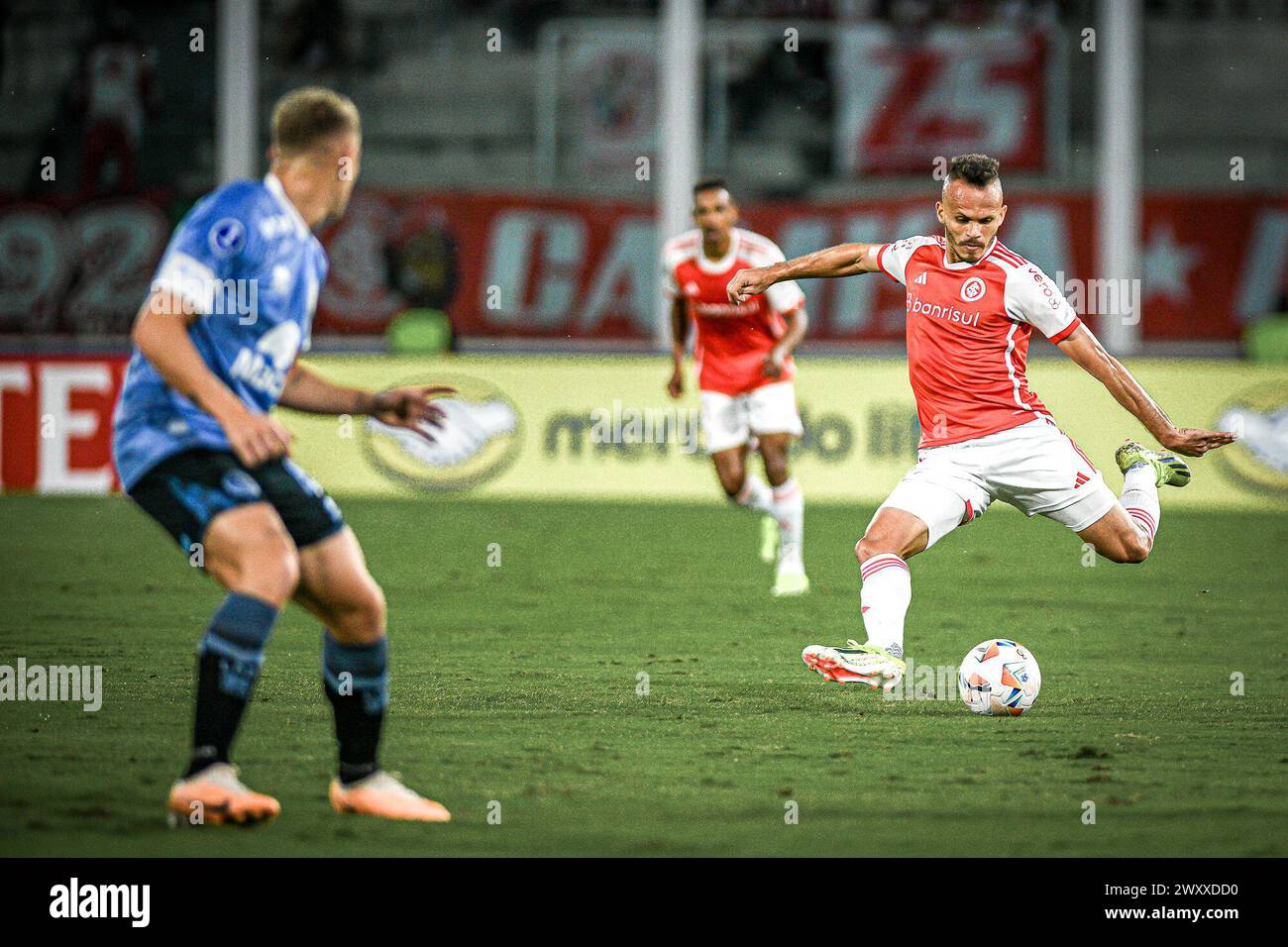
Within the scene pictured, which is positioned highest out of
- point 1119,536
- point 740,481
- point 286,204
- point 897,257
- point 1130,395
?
point 897,257

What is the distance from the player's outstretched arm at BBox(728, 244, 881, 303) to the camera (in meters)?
6.59

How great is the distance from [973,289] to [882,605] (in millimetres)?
1180

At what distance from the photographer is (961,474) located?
6.70m

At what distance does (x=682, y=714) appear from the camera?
6516 mm

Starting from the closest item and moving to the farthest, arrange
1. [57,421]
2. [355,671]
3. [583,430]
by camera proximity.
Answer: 1. [355,671]
2. [57,421]
3. [583,430]

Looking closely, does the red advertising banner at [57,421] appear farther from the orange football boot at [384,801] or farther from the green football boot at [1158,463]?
the orange football boot at [384,801]

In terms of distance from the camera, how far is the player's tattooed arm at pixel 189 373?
443cm

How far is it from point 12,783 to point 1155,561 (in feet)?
25.9

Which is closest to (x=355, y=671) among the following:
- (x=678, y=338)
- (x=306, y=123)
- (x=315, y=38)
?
(x=306, y=123)

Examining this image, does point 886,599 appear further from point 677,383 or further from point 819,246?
point 819,246

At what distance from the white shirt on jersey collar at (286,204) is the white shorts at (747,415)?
5985 mm

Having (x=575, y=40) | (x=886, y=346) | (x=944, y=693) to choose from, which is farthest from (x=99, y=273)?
(x=944, y=693)

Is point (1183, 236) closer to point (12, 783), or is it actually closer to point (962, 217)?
point (962, 217)

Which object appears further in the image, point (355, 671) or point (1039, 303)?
point (1039, 303)
